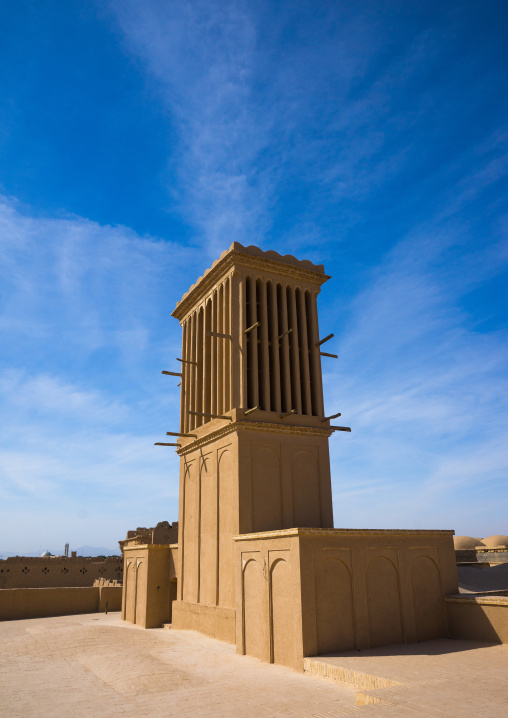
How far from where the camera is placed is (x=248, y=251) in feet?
68.6

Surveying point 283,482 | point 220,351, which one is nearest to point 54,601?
point 283,482

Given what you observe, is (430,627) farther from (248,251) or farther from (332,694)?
(248,251)

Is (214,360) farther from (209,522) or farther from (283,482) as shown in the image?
(209,522)

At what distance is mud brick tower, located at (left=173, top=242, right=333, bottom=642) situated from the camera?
1825 cm

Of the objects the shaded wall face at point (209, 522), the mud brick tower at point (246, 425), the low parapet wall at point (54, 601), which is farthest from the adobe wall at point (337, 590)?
the low parapet wall at point (54, 601)

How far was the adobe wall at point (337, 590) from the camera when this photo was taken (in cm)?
1279

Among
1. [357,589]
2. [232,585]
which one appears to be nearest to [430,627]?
[357,589]

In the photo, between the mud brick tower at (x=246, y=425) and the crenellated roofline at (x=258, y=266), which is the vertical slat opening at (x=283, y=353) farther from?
the crenellated roofline at (x=258, y=266)

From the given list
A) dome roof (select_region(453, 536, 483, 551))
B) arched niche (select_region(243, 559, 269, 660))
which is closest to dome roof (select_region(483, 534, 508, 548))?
dome roof (select_region(453, 536, 483, 551))

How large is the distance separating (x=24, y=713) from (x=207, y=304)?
51.8ft

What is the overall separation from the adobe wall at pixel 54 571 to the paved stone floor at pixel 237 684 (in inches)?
716

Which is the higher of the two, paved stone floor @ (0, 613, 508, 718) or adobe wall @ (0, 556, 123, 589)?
adobe wall @ (0, 556, 123, 589)

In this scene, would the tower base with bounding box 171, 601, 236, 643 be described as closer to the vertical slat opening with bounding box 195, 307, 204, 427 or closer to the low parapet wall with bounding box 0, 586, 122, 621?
the vertical slat opening with bounding box 195, 307, 204, 427

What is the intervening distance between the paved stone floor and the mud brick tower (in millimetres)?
3936
